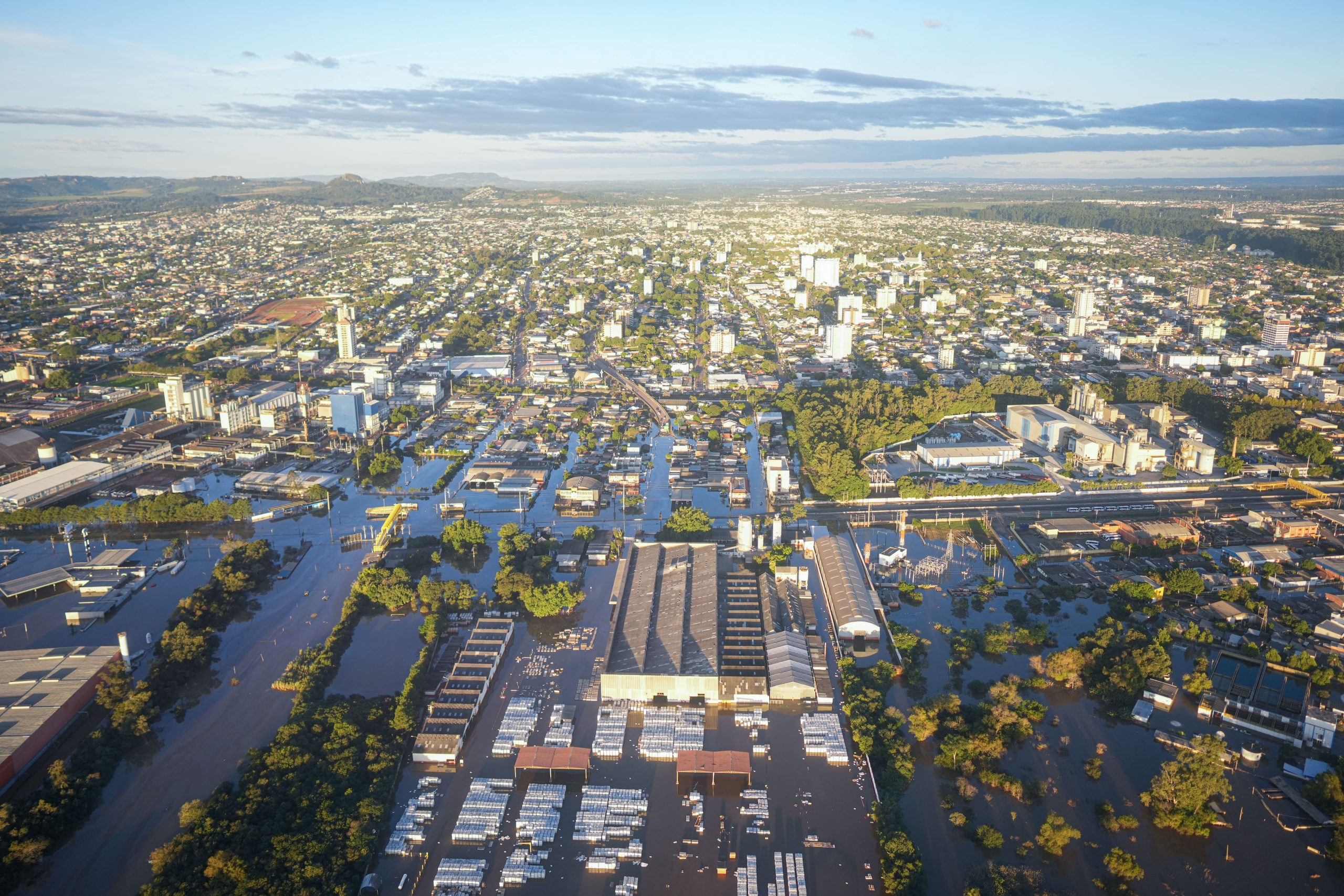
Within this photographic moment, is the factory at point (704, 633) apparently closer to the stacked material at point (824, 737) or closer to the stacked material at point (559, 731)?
the stacked material at point (824, 737)

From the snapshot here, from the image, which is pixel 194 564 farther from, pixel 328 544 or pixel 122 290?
pixel 122 290

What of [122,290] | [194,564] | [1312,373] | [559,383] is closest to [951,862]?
[194,564]

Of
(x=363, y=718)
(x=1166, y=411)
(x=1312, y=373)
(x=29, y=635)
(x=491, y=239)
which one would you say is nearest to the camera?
(x=363, y=718)

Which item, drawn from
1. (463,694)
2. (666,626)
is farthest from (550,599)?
(463,694)

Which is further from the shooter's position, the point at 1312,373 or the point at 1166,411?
the point at 1312,373

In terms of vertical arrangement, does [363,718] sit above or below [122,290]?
below

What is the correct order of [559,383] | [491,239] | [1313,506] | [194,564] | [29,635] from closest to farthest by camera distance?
1. [29,635]
2. [194,564]
3. [1313,506]
4. [559,383]
5. [491,239]
